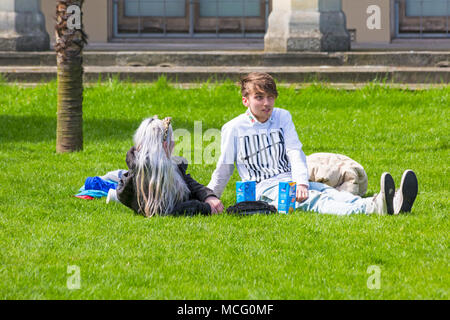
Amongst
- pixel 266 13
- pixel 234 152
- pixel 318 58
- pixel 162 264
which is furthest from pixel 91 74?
pixel 162 264

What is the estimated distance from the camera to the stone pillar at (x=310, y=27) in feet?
47.9

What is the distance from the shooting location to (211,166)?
9320 mm

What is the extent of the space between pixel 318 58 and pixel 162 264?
32.2 feet

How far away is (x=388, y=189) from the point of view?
243 inches

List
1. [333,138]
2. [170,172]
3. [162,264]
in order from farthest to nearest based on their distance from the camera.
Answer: [333,138] < [170,172] < [162,264]

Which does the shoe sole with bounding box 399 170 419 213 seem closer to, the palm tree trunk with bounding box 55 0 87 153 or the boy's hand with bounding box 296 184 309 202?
the boy's hand with bounding box 296 184 309 202

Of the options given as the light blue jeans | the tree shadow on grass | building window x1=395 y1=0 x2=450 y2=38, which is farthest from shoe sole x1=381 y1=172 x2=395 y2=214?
building window x1=395 y1=0 x2=450 y2=38

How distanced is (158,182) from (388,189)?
175 cm

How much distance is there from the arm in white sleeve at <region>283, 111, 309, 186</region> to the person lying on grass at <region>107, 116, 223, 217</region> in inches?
26.4

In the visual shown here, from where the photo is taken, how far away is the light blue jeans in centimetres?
658

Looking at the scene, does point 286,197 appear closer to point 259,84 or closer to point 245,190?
point 245,190

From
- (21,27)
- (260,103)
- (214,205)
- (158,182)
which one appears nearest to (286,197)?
(214,205)
